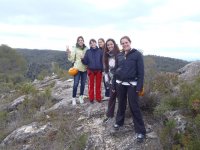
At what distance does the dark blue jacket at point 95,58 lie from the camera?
30.9 feet

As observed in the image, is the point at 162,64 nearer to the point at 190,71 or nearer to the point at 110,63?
the point at 190,71

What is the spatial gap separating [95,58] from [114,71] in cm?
163

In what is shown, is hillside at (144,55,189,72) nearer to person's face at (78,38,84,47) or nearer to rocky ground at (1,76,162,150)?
person's face at (78,38,84,47)

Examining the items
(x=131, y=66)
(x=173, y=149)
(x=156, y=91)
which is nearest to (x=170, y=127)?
(x=173, y=149)

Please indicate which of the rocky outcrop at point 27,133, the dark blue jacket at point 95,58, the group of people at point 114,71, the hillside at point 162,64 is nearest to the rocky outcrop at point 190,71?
the hillside at point 162,64

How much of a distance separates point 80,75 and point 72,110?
3.24ft

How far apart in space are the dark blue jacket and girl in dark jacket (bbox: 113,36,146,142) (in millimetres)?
1870

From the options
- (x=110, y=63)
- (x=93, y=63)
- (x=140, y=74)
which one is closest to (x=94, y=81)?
(x=93, y=63)

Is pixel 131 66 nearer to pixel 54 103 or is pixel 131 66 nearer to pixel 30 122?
pixel 30 122

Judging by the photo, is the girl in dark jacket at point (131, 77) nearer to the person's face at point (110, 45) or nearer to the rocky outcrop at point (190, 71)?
the person's face at point (110, 45)

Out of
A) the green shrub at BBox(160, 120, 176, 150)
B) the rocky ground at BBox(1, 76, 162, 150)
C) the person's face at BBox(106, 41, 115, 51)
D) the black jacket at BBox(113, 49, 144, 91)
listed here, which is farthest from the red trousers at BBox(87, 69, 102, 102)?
the green shrub at BBox(160, 120, 176, 150)

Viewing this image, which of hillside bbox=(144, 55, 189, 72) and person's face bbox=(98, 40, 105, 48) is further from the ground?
person's face bbox=(98, 40, 105, 48)

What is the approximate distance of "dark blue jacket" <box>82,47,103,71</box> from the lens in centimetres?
941

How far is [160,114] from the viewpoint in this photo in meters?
7.97
